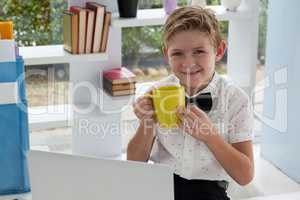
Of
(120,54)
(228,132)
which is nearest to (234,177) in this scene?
(228,132)

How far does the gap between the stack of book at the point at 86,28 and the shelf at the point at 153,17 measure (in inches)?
2.5

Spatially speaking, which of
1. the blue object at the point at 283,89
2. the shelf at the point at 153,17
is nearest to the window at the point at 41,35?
the shelf at the point at 153,17

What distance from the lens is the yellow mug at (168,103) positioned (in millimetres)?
1686

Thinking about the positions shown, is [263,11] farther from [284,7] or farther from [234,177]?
[234,177]

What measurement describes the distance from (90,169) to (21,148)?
70 cm

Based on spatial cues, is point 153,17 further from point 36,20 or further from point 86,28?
point 36,20

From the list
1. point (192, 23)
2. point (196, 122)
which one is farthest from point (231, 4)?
point (196, 122)

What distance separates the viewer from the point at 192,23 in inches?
74.5

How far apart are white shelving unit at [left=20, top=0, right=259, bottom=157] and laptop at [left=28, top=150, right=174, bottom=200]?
127 centimetres

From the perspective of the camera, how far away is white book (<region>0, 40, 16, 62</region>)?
6.25 feet

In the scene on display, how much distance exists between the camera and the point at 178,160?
1989 millimetres

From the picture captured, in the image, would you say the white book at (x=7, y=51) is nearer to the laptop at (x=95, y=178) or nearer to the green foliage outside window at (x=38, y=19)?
the laptop at (x=95, y=178)

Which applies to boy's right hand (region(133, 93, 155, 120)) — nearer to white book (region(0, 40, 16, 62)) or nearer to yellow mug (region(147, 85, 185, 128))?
yellow mug (region(147, 85, 185, 128))

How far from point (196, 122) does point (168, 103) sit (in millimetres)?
105
